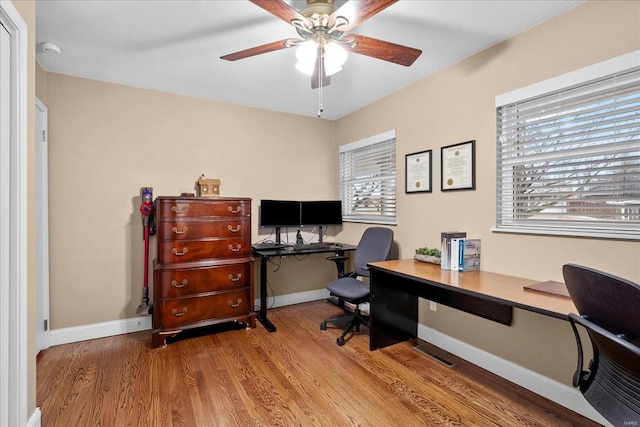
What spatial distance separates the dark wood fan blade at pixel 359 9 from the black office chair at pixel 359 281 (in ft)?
6.57

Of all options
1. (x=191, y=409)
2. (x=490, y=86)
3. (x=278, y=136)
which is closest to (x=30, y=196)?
(x=191, y=409)

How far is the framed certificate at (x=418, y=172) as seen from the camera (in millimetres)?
2896

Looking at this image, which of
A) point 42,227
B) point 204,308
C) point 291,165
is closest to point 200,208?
point 204,308

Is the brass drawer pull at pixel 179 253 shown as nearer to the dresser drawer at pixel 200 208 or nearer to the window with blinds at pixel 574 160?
the dresser drawer at pixel 200 208

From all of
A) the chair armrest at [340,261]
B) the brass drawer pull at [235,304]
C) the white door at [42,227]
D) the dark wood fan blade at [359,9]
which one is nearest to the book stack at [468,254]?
the chair armrest at [340,261]

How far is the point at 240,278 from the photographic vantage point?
3.12 meters

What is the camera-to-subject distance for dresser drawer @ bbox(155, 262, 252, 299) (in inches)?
110

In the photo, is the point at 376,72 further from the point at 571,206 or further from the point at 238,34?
the point at 571,206

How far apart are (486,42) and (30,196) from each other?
316 cm

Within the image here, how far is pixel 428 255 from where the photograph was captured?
8.87ft

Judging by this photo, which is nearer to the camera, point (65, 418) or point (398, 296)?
point (65, 418)

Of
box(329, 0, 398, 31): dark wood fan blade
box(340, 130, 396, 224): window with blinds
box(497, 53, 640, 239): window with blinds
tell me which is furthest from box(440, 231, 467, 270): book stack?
box(329, 0, 398, 31): dark wood fan blade

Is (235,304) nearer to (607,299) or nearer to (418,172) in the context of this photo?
(418,172)

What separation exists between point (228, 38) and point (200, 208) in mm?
1500
